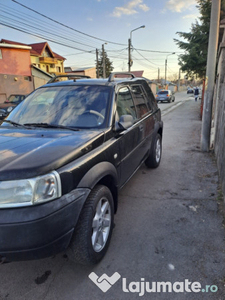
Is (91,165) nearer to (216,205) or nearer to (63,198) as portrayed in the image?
(63,198)

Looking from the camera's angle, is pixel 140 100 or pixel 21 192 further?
pixel 140 100

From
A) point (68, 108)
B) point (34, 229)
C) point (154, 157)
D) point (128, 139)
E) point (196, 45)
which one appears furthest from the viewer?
point (196, 45)

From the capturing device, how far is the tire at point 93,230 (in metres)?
2.03

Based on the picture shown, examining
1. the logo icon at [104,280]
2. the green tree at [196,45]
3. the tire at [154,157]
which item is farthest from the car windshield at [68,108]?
the green tree at [196,45]

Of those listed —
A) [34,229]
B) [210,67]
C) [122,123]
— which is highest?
[210,67]

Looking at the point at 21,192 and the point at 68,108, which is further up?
the point at 68,108

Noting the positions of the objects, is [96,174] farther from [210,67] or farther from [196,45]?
[196,45]

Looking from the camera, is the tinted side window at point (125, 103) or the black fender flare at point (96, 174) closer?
the black fender flare at point (96, 174)

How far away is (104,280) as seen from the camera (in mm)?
2182

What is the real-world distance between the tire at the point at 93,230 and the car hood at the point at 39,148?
490 mm

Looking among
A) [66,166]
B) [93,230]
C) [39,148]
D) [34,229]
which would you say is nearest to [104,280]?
[93,230]

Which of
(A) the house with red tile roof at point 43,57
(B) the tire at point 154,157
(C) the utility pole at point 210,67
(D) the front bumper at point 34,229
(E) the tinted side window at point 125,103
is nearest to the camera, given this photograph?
(D) the front bumper at point 34,229

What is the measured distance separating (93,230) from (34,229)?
752 mm

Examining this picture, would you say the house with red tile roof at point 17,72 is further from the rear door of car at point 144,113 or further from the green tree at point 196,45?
the rear door of car at point 144,113
